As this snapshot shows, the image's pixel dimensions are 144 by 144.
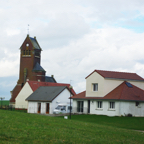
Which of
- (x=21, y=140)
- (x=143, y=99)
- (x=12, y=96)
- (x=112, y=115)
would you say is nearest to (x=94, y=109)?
(x=112, y=115)

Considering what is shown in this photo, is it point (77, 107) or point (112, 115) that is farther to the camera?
point (77, 107)

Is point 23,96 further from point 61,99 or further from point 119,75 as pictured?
point 119,75

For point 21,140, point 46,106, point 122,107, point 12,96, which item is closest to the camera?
point 21,140

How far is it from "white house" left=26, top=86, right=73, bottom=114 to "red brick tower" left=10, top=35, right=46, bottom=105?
30.9m

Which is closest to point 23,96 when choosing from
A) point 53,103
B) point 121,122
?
point 53,103

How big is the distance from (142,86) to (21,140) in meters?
45.4

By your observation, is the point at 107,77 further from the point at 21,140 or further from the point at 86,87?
the point at 21,140

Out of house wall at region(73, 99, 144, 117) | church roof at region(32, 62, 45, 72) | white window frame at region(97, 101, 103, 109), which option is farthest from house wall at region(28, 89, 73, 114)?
church roof at region(32, 62, 45, 72)

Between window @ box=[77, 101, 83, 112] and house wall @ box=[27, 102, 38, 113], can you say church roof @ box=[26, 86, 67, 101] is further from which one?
window @ box=[77, 101, 83, 112]

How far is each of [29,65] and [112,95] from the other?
50.2 metres

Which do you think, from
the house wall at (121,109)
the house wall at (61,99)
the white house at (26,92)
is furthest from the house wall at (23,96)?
the house wall at (121,109)

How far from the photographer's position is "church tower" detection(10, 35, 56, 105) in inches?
3711

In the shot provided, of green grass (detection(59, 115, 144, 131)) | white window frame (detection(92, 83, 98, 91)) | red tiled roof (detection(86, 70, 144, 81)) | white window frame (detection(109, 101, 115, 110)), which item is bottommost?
green grass (detection(59, 115, 144, 131))

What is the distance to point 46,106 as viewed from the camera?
5916 centimetres
